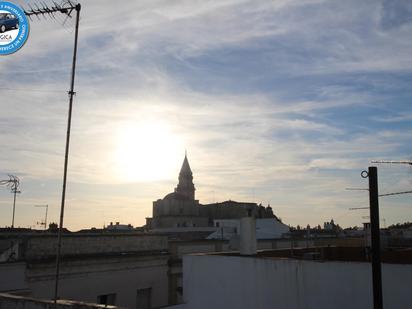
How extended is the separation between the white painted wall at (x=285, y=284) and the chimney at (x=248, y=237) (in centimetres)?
223

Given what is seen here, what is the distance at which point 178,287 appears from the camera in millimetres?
31688

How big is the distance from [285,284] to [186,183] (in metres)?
99.7

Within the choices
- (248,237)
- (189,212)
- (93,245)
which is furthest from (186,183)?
(248,237)

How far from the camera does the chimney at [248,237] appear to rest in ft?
72.5

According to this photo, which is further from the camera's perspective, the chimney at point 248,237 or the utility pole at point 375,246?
the chimney at point 248,237

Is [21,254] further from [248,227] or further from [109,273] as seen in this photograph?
[248,227]

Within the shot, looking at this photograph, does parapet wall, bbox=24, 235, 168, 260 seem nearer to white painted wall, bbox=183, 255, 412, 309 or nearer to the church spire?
white painted wall, bbox=183, 255, 412, 309

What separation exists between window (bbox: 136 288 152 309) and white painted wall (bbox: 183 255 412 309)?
8.50m

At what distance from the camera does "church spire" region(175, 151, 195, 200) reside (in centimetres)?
11588

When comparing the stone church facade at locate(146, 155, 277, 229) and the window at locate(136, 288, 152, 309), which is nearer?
the window at locate(136, 288, 152, 309)

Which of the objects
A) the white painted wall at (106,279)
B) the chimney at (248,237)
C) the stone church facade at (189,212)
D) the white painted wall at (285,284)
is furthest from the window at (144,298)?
the stone church facade at (189,212)

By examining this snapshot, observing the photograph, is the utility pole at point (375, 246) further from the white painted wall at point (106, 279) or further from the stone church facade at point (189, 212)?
the stone church facade at point (189, 212)

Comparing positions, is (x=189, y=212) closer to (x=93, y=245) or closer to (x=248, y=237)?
(x=93, y=245)

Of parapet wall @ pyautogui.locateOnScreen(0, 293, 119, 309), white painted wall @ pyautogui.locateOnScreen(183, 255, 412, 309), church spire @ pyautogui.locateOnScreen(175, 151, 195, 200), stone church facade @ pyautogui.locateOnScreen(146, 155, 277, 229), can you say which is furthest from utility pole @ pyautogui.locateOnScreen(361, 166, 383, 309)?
church spire @ pyautogui.locateOnScreen(175, 151, 195, 200)
